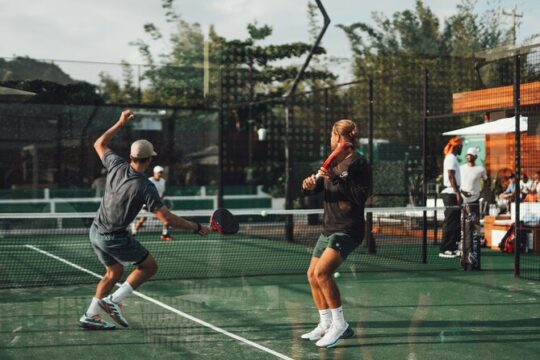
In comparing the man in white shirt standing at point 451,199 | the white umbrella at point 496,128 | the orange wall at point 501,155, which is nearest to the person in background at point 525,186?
the orange wall at point 501,155

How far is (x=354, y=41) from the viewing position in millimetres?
46906

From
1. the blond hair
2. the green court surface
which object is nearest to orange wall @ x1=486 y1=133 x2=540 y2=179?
the green court surface

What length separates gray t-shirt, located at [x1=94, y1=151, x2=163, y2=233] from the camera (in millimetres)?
6982

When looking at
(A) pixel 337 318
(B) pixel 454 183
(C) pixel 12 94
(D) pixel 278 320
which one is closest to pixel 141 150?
(D) pixel 278 320

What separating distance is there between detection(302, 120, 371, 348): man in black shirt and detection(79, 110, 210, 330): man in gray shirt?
110cm

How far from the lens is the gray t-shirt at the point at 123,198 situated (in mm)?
6982

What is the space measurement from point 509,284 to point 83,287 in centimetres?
581

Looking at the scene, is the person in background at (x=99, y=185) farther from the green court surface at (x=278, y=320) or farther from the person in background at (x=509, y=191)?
the green court surface at (x=278, y=320)

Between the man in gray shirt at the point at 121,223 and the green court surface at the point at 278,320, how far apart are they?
0.29 m

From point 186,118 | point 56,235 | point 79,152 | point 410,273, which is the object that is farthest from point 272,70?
point 410,273

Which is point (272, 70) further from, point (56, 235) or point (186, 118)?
point (56, 235)

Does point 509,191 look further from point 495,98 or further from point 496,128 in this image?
point 496,128

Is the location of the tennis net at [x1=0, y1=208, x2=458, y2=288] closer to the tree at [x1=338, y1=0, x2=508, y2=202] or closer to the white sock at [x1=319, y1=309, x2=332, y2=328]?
the white sock at [x1=319, y1=309, x2=332, y2=328]

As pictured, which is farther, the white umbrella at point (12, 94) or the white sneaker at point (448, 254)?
the white umbrella at point (12, 94)
